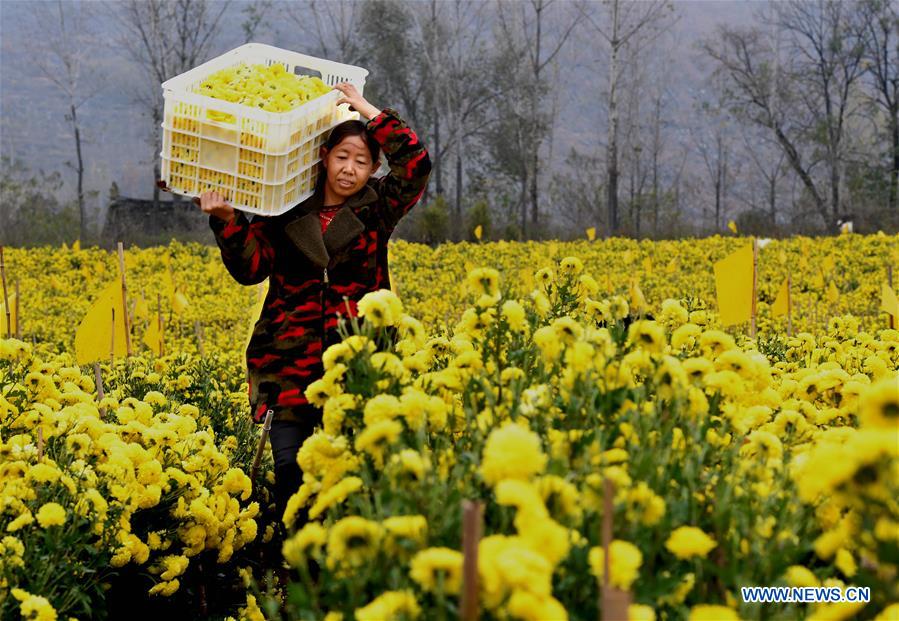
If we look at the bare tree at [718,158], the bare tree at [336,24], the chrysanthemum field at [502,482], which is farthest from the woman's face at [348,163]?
the bare tree at [336,24]

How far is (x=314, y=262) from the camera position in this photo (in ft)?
11.0

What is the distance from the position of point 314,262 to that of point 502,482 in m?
2.07

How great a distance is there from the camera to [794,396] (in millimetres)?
2869

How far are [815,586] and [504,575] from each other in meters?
0.66

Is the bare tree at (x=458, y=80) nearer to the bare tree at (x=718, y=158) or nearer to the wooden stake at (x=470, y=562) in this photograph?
the bare tree at (x=718, y=158)

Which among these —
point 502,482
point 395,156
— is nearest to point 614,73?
point 395,156

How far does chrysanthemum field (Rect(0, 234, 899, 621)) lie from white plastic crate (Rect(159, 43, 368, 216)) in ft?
2.57

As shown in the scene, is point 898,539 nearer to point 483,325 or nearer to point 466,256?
point 483,325

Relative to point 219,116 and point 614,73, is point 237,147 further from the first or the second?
point 614,73

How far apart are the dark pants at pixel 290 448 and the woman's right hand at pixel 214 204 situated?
743 millimetres

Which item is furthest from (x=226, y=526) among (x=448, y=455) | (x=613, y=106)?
(x=613, y=106)

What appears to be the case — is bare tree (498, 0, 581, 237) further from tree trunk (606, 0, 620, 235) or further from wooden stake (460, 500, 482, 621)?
wooden stake (460, 500, 482, 621)

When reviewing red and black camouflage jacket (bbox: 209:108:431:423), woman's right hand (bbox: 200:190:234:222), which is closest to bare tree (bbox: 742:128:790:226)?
red and black camouflage jacket (bbox: 209:108:431:423)

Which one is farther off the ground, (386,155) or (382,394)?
(386,155)
